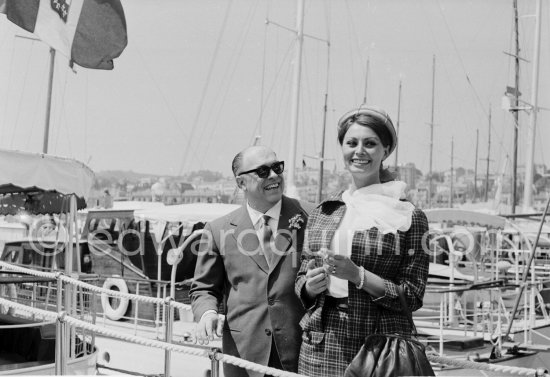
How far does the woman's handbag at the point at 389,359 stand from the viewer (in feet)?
7.56

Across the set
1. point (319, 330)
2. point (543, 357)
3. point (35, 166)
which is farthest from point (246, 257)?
point (543, 357)

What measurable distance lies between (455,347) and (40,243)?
375 inches

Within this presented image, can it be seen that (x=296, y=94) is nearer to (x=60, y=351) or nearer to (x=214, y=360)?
(x=60, y=351)

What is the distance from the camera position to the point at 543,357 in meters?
8.74

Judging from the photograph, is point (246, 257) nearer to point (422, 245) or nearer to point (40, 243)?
point (422, 245)

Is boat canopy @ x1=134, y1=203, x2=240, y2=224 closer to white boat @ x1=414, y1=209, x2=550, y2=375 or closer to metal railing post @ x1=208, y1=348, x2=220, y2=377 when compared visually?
white boat @ x1=414, y1=209, x2=550, y2=375

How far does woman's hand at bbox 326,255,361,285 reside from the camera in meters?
2.36

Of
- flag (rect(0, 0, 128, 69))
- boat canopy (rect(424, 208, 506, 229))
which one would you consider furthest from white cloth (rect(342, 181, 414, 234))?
boat canopy (rect(424, 208, 506, 229))

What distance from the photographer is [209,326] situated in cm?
295

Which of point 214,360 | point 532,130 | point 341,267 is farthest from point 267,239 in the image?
point 532,130

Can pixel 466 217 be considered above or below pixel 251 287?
above

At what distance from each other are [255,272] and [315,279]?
718 millimetres

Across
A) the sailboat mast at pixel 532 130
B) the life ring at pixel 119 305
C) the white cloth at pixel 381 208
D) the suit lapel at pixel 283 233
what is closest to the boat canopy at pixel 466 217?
the life ring at pixel 119 305

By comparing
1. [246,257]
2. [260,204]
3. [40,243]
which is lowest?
[40,243]
